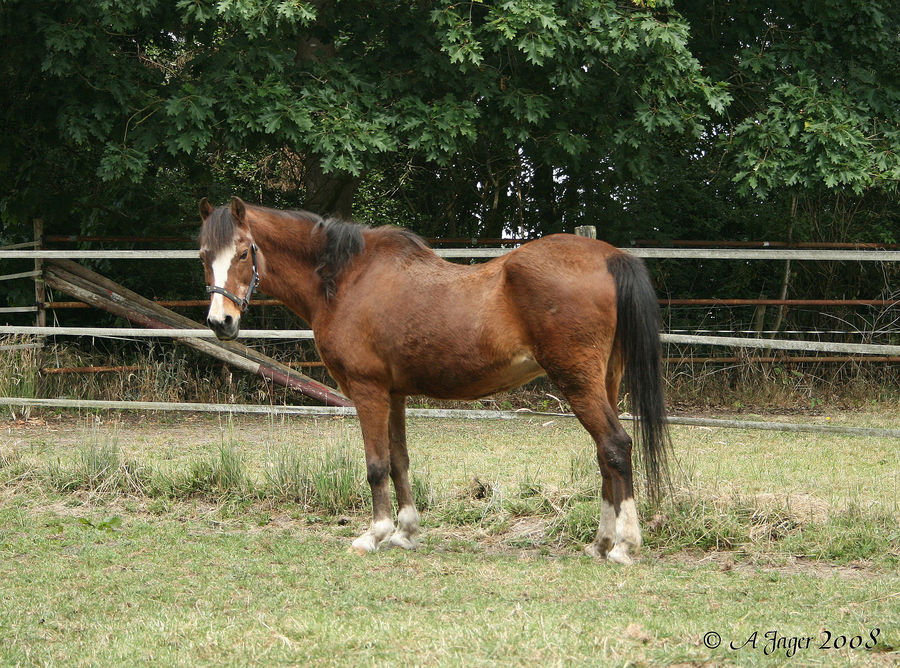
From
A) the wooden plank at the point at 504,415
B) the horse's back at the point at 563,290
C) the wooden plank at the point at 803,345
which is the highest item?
the horse's back at the point at 563,290

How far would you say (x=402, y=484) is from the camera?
5512 mm

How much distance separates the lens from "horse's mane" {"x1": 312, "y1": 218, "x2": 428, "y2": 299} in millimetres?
5492

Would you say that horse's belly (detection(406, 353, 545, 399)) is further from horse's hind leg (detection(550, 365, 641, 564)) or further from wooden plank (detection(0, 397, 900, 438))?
wooden plank (detection(0, 397, 900, 438))

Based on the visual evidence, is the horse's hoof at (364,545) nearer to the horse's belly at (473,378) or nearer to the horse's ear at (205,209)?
the horse's belly at (473,378)

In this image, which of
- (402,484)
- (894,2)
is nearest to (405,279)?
(402,484)

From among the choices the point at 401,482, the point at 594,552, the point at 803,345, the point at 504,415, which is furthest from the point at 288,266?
the point at 803,345

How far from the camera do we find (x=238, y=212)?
530 centimetres

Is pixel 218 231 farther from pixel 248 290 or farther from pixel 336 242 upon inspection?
pixel 336 242

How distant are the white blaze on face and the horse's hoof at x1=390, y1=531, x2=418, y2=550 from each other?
1.63m

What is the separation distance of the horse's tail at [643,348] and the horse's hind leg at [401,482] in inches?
56.7

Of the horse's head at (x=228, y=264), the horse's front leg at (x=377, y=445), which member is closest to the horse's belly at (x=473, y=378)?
the horse's front leg at (x=377, y=445)

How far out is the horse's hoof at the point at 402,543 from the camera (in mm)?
5258

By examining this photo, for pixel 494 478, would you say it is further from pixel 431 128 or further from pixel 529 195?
pixel 529 195

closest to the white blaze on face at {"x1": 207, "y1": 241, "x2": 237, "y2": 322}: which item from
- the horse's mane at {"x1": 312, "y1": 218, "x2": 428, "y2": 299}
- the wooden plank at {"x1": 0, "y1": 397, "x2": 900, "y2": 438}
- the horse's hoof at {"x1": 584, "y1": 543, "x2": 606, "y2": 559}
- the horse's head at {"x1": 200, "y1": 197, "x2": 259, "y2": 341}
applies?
→ the horse's head at {"x1": 200, "y1": 197, "x2": 259, "y2": 341}
